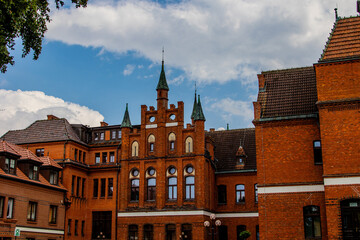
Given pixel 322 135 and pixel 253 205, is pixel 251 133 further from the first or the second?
pixel 322 135

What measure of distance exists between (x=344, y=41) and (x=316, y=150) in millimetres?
7573

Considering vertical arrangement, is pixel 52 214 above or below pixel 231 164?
below

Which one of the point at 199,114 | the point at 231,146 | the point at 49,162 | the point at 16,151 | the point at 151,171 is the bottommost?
the point at 151,171

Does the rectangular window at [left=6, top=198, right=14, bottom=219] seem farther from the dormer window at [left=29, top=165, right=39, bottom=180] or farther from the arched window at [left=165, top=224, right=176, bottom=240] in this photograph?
the arched window at [left=165, top=224, right=176, bottom=240]

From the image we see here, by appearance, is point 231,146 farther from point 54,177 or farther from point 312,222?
point 312,222

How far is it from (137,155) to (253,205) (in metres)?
13.5

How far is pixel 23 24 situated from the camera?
17.0m

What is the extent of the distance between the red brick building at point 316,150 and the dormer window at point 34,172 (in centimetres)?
2257

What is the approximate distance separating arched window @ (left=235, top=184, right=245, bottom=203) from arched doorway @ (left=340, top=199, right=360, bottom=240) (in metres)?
21.2

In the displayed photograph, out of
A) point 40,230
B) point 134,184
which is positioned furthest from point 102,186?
point 40,230

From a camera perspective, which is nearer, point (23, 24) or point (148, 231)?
point (23, 24)

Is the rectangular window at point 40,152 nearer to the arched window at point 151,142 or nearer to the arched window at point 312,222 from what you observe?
the arched window at point 151,142

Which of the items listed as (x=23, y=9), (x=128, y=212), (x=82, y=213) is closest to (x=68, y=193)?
(x=82, y=213)

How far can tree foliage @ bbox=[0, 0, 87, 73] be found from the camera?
1595 centimetres
